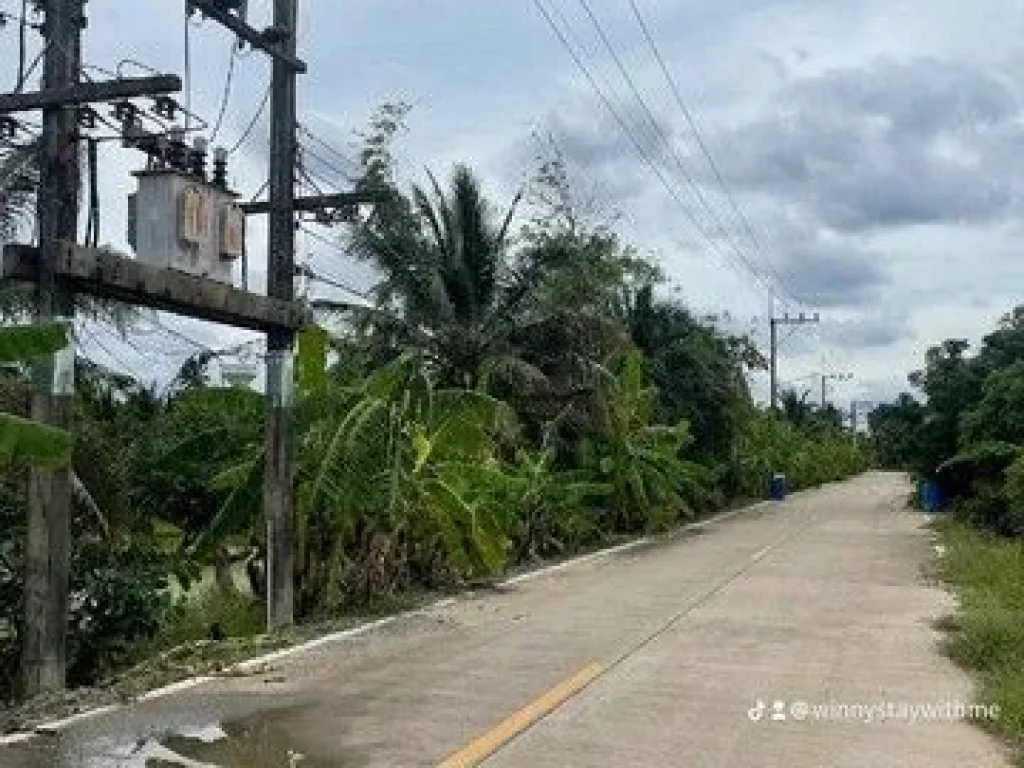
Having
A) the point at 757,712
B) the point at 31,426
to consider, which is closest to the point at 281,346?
the point at 31,426

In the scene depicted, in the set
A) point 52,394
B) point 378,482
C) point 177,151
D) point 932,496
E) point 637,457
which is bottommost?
point 932,496

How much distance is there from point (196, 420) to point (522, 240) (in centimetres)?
1035

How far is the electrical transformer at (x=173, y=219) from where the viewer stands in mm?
12227

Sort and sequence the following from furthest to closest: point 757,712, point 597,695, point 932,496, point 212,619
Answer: point 932,496 < point 212,619 < point 597,695 < point 757,712

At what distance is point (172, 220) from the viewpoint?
1224 centimetres

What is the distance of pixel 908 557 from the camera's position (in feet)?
80.3

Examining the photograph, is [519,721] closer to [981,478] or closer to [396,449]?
[396,449]

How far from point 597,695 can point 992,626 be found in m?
4.53

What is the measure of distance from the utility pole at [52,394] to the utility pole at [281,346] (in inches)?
143

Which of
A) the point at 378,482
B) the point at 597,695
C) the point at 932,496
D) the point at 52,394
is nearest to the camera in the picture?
the point at 597,695

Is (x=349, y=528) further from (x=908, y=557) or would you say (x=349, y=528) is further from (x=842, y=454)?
(x=842, y=454)

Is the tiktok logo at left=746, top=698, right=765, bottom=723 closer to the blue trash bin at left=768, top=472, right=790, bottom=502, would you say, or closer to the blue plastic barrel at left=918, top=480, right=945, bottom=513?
the blue plastic barrel at left=918, top=480, right=945, bottom=513

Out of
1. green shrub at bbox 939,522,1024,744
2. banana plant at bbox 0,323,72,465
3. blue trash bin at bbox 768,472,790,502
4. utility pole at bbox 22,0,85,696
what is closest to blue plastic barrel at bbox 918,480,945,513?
blue trash bin at bbox 768,472,790,502

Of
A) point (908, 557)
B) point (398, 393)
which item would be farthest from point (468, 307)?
point (908, 557)
